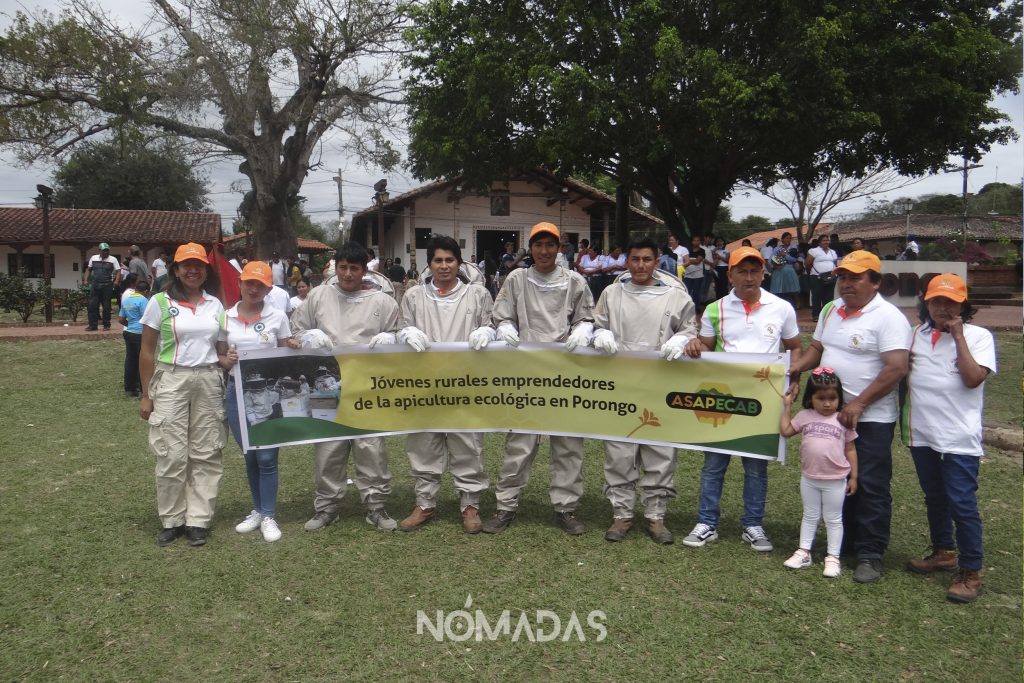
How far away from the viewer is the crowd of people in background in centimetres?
416

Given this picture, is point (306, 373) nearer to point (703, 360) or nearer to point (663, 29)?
point (703, 360)

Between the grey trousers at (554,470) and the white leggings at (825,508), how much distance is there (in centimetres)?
139

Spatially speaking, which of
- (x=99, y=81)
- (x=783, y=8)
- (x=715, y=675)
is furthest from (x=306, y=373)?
(x=99, y=81)

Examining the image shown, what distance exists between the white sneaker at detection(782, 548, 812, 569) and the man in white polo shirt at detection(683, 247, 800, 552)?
9.1 inches

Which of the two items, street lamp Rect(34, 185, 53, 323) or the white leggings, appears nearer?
the white leggings

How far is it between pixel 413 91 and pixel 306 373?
18.0 meters

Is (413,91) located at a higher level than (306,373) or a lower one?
higher

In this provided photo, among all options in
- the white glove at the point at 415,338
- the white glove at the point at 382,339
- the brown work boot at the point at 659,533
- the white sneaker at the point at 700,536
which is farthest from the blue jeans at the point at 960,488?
the white glove at the point at 382,339

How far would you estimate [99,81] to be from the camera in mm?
24875

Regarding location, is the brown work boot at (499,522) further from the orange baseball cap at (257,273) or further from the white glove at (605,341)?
the orange baseball cap at (257,273)

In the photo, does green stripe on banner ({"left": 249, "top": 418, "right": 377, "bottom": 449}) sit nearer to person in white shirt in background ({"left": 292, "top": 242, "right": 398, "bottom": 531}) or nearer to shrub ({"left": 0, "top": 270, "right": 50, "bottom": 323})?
person in white shirt in background ({"left": 292, "top": 242, "right": 398, "bottom": 531})

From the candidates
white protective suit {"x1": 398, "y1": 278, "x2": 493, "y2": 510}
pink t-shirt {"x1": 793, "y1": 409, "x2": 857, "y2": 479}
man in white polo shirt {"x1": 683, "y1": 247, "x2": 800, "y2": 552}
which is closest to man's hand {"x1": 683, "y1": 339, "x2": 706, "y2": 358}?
man in white polo shirt {"x1": 683, "y1": 247, "x2": 800, "y2": 552}

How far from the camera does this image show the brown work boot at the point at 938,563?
4410 millimetres

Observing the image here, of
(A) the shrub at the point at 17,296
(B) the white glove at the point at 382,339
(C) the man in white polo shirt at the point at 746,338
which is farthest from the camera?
(A) the shrub at the point at 17,296
